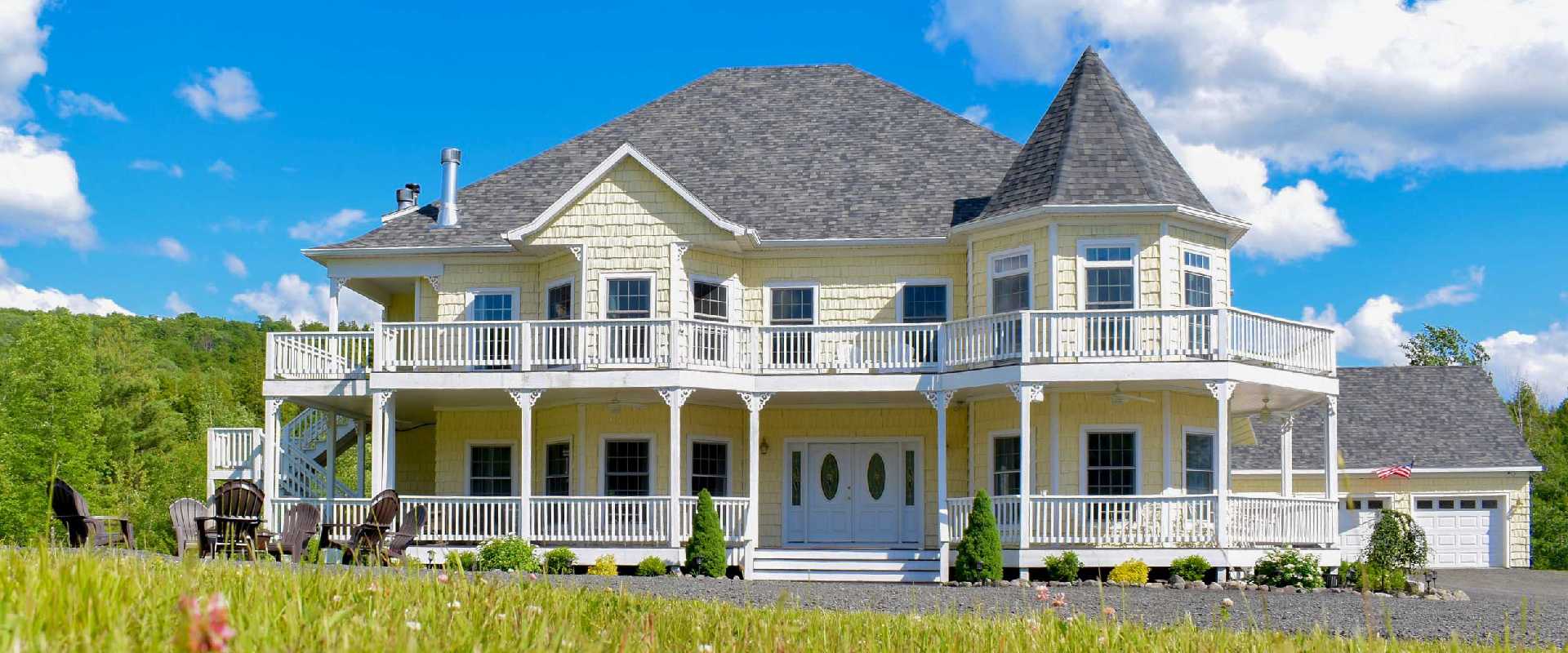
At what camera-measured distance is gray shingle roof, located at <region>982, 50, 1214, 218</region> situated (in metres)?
22.8

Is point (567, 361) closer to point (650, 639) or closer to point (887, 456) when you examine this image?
Result: point (887, 456)

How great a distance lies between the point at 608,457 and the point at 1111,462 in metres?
8.32

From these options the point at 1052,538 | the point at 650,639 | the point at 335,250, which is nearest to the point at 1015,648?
the point at 650,639

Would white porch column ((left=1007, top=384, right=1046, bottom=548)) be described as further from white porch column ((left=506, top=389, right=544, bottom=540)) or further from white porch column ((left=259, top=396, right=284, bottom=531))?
white porch column ((left=259, top=396, right=284, bottom=531))

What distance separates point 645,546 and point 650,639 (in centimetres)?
1729

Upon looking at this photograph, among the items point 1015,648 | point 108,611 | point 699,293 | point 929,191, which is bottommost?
point 1015,648

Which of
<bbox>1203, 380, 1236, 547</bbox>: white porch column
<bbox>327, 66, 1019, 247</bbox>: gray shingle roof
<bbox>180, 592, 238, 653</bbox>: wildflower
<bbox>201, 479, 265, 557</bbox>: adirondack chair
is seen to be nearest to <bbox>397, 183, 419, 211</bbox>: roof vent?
<bbox>327, 66, 1019, 247</bbox>: gray shingle roof

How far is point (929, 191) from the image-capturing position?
26141mm

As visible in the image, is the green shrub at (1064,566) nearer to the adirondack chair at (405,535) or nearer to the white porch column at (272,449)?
the adirondack chair at (405,535)

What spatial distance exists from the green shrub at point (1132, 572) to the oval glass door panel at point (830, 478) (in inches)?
243

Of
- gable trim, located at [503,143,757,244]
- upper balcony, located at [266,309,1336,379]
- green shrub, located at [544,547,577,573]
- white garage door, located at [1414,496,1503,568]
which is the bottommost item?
white garage door, located at [1414,496,1503,568]

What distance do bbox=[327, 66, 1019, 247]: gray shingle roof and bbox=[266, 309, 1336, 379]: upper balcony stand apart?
7.30 ft

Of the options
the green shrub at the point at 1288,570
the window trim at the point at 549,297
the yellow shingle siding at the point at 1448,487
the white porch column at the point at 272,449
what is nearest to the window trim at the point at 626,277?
the window trim at the point at 549,297

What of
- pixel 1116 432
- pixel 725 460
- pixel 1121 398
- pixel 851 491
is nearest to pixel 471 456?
pixel 725 460
